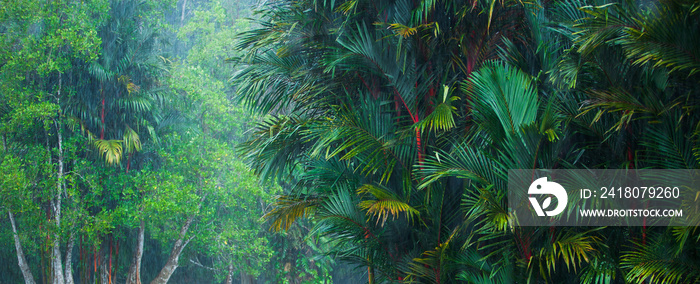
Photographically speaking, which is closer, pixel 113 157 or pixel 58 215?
pixel 58 215

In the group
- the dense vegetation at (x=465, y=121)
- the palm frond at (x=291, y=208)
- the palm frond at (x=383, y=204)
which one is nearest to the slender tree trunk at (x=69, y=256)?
the dense vegetation at (x=465, y=121)

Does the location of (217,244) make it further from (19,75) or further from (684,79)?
(684,79)

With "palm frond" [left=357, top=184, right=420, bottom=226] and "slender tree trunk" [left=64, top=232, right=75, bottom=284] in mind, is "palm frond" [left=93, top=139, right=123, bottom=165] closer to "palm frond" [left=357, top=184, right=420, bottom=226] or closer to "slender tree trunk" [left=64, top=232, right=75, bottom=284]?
"slender tree trunk" [left=64, top=232, right=75, bottom=284]

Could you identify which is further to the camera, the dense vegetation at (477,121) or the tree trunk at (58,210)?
the tree trunk at (58,210)

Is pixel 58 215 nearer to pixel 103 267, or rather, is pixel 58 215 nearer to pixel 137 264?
pixel 103 267

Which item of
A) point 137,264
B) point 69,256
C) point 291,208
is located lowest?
point 137,264

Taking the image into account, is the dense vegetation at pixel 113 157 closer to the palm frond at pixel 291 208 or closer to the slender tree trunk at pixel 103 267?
the slender tree trunk at pixel 103 267

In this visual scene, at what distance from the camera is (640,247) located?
3.49 m

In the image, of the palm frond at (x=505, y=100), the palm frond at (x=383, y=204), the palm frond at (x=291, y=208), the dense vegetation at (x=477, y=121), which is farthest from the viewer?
the palm frond at (x=291, y=208)

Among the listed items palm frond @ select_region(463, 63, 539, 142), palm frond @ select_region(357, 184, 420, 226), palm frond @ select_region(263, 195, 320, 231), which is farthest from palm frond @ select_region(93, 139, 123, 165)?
palm frond @ select_region(463, 63, 539, 142)

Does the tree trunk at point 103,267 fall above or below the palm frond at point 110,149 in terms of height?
below

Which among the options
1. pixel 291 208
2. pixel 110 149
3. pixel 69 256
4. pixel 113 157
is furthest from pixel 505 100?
pixel 69 256

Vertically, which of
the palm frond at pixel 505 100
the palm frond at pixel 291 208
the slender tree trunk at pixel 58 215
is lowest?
the slender tree trunk at pixel 58 215

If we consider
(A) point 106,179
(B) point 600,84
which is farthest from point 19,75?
(B) point 600,84
